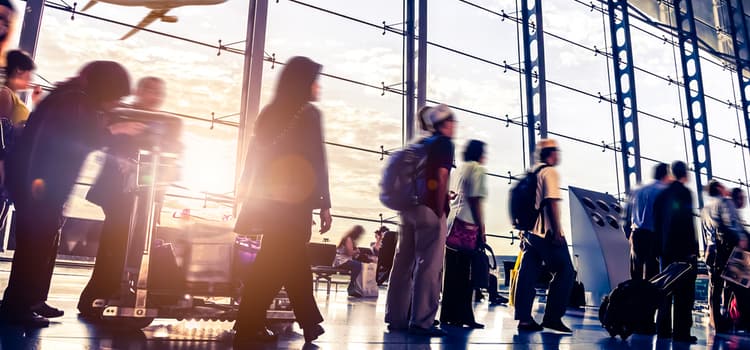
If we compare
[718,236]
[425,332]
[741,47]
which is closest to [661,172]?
[718,236]

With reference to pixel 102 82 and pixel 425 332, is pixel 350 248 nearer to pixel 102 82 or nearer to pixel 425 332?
pixel 425 332

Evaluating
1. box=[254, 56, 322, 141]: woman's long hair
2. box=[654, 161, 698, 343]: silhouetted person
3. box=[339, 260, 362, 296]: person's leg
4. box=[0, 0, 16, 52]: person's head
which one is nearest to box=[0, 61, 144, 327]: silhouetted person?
box=[0, 0, 16, 52]: person's head

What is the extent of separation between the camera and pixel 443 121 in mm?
3156

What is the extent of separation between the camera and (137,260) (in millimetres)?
2400

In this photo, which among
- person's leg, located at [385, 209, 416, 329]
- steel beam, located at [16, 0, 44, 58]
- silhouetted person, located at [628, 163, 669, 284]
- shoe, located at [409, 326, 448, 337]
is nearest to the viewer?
shoe, located at [409, 326, 448, 337]

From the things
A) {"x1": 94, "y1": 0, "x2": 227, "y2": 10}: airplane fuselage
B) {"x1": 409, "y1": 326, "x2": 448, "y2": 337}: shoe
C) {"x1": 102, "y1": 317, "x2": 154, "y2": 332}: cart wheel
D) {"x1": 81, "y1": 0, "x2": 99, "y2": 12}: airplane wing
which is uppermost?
{"x1": 81, "y1": 0, "x2": 99, "y2": 12}: airplane wing

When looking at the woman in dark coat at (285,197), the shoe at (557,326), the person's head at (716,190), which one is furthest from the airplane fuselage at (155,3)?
the person's head at (716,190)

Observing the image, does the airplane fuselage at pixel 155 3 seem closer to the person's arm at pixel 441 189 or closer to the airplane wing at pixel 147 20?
the airplane wing at pixel 147 20

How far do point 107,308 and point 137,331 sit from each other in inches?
5.9

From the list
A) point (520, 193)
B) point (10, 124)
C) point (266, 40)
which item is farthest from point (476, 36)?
point (10, 124)

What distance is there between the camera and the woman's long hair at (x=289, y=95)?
2281 millimetres

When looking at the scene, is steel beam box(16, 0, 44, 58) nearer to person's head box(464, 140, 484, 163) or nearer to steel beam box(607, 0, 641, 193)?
person's head box(464, 140, 484, 163)

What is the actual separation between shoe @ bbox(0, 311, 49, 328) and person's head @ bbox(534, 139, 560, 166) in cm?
282

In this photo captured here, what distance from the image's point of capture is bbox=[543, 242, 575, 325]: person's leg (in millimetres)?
3611
